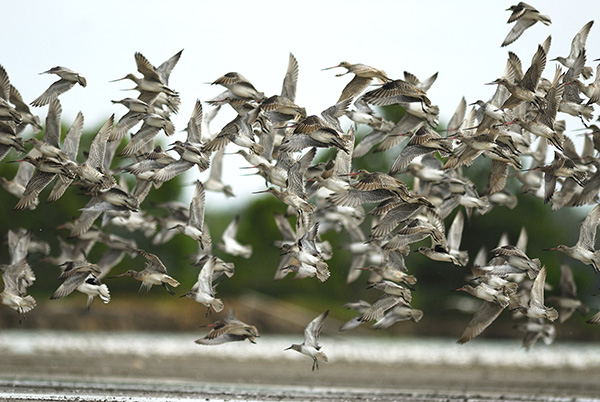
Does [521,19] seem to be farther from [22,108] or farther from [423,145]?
[22,108]

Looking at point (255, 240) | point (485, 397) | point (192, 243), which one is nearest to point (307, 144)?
point (485, 397)

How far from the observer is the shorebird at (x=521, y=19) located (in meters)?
16.6

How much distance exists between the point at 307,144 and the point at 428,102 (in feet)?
8.70

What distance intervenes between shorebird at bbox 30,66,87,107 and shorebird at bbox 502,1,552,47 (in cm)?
816

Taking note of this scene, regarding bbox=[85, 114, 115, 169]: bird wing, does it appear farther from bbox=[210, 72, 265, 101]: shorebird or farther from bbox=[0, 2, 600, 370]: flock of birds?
bbox=[210, 72, 265, 101]: shorebird

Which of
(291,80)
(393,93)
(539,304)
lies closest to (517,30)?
(393,93)

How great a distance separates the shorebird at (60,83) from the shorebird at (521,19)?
816 cm

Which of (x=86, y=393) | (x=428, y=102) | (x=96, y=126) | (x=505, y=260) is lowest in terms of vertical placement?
(x=86, y=393)

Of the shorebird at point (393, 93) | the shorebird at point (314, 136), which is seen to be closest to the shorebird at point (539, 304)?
the shorebird at point (393, 93)

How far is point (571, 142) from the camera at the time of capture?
1933 cm

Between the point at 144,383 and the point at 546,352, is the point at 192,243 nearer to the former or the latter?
A: the point at 546,352

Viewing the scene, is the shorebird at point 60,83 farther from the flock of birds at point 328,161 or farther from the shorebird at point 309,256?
the shorebird at point 309,256

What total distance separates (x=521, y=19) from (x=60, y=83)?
29.3ft

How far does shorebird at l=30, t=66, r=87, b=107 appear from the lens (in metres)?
16.4
